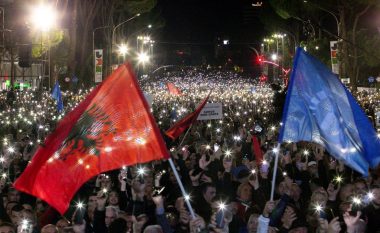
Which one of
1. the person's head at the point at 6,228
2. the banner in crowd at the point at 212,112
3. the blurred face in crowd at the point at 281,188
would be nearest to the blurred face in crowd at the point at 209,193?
the blurred face in crowd at the point at 281,188

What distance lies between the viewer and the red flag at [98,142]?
616 cm

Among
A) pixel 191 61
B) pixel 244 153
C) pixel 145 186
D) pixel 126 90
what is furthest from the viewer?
pixel 191 61

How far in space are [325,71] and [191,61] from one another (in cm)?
16931

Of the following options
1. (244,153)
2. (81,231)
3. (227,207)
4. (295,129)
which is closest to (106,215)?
(81,231)

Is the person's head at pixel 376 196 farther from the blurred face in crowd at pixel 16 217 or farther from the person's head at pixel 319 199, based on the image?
the blurred face in crowd at pixel 16 217

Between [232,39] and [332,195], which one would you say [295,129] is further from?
[232,39]

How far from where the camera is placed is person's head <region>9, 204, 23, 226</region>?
723 centimetres

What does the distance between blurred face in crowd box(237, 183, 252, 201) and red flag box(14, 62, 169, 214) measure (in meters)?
2.09

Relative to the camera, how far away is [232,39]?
474 ft

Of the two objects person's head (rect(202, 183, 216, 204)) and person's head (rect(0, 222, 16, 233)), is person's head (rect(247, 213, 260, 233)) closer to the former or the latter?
person's head (rect(202, 183, 216, 204))

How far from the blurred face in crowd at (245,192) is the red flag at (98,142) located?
209 cm

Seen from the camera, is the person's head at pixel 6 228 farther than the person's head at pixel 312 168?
No

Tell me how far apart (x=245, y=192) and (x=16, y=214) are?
269cm

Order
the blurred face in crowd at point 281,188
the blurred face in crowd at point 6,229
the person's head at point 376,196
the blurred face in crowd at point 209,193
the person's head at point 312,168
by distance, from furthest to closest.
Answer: the person's head at point 312,168 < the blurred face in crowd at point 281,188 < the blurred face in crowd at point 209,193 < the person's head at point 376,196 < the blurred face in crowd at point 6,229
